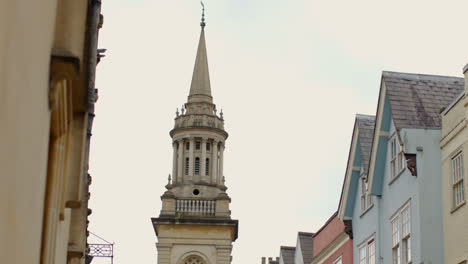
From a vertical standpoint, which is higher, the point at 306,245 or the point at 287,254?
the point at 287,254

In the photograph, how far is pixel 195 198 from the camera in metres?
72.6

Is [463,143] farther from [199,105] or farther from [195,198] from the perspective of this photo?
[199,105]

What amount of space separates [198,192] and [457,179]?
5321cm

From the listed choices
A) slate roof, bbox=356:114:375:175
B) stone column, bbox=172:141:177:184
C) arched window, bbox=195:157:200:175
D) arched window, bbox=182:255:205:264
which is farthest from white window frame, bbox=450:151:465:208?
arched window, bbox=195:157:200:175

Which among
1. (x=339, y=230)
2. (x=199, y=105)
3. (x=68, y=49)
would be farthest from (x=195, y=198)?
(x=68, y=49)

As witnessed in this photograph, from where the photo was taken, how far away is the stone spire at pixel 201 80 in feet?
258

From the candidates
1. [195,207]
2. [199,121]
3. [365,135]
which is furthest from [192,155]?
[365,135]

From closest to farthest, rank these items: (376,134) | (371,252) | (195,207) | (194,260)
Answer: (376,134) < (371,252) < (194,260) < (195,207)

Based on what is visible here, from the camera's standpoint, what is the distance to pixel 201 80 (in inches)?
3127

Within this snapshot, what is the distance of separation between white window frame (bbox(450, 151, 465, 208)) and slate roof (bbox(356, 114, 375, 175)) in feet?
22.8

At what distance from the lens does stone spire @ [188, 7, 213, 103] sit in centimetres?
7856

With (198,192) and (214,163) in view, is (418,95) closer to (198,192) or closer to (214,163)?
(198,192)

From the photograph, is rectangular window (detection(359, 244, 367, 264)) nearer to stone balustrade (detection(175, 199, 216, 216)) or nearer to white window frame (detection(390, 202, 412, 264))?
white window frame (detection(390, 202, 412, 264))

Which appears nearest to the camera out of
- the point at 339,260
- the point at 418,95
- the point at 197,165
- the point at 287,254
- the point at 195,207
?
the point at 418,95
